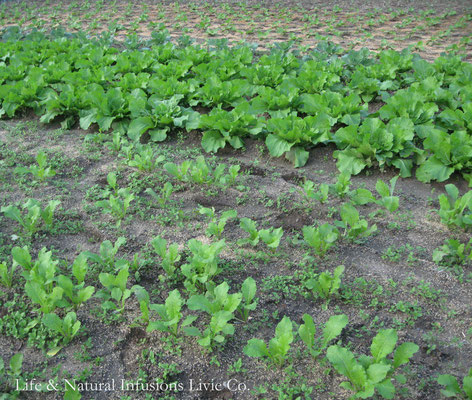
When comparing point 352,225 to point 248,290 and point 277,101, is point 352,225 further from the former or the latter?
point 277,101

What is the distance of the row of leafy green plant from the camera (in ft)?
14.5

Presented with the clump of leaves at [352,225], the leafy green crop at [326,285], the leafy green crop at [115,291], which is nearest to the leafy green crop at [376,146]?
the clump of leaves at [352,225]

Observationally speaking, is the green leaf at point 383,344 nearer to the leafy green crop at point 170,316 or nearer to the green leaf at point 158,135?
the leafy green crop at point 170,316

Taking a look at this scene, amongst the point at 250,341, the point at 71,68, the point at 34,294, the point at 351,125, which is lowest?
the point at 250,341

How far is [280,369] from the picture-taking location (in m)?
2.54

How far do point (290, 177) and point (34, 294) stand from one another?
2.50 metres

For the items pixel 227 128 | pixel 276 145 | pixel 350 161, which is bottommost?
pixel 350 161

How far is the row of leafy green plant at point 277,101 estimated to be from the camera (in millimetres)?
4410

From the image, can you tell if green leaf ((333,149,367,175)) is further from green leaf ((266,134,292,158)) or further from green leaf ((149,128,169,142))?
green leaf ((149,128,169,142))

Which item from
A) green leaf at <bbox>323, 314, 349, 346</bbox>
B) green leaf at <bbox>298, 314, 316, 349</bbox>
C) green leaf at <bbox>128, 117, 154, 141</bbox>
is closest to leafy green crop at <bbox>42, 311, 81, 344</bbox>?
green leaf at <bbox>298, 314, 316, 349</bbox>

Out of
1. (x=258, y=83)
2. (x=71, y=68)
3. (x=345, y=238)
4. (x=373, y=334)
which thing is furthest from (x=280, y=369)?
(x=71, y=68)

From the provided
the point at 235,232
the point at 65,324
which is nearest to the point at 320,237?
the point at 235,232

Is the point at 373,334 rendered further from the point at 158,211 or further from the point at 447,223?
the point at 158,211

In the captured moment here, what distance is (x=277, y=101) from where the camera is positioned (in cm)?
525
